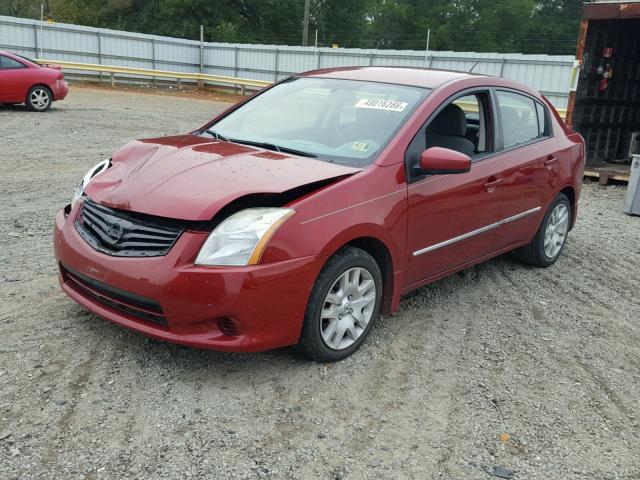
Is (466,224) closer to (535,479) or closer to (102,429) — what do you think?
(535,479)

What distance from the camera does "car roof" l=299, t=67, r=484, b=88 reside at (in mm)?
4664

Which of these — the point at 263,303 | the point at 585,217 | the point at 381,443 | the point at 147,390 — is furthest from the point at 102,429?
the point at 585,217

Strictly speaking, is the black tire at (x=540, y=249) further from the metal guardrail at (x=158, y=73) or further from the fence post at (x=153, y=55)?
the fence post at (x=153, y=55)

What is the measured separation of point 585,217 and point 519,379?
5209 millimetres

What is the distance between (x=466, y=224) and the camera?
15.3 feet

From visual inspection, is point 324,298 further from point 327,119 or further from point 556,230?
point 556,230

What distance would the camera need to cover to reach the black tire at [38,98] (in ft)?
49.1

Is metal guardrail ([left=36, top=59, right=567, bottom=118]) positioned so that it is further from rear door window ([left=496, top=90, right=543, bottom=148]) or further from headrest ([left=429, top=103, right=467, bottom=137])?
headrest ([left=429, top=103, right=467, bottom=137])

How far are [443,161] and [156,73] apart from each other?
25.9 metres

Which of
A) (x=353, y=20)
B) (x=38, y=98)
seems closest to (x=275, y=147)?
(x=38, y=98)

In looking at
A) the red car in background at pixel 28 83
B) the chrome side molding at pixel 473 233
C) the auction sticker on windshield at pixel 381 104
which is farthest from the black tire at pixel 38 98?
the chrome side molding at pixel 473 233

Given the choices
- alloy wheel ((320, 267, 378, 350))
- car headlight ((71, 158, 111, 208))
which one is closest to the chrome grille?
car headlight ((71, 158, 111, 208))

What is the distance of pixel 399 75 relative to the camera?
4.82 metres

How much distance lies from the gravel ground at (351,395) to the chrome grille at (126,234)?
66 centimetres
